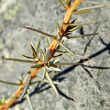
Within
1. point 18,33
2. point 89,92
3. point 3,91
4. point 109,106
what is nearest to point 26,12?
point 18,33

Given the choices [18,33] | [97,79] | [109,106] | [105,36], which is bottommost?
[109,106]

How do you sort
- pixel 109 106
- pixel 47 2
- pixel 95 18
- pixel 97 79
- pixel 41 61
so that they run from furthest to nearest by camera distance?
pixel 47 2 → pixel 95 18 → pixel 97 79 → pixel 109 106 → pixel 41 61

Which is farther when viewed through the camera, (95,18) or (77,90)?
(95,18)

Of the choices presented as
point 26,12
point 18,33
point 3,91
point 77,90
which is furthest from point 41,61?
point 26,12

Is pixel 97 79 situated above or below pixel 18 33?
below

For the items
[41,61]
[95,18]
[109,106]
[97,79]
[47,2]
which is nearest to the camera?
[41,61]

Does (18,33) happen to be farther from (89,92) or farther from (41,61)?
(89,92)
